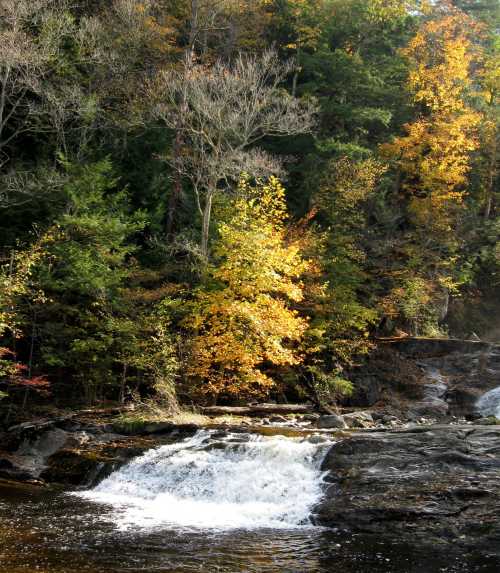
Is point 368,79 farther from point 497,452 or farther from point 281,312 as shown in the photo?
point 497,452

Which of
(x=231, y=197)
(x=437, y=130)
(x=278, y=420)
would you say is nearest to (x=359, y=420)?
(x=278, y=420)

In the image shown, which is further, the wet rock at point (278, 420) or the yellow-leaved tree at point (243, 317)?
the yellow-leaved tree at point (243, 317)

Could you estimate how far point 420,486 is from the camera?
9.09 m

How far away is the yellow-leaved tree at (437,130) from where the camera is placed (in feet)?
77.6

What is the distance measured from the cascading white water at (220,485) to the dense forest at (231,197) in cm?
376

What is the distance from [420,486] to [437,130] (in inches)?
740

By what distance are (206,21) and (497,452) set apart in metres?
18.0

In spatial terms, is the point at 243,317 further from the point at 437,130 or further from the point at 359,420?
the point at 437,130

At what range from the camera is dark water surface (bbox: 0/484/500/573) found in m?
6.74

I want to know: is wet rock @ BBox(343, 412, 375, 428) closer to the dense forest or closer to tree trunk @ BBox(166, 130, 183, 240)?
the dense forest

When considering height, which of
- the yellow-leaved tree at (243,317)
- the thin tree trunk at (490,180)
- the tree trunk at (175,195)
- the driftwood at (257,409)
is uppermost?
the thin tree trunk at (490,180)

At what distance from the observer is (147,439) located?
12992 millimetres

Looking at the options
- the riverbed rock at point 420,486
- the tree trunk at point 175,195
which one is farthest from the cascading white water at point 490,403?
the tree trunk at point 175,195

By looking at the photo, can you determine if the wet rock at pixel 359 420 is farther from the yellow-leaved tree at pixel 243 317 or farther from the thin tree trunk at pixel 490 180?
the thin tree trunk at pixel 490 180
